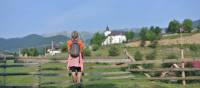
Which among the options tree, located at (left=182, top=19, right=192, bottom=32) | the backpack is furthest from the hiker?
tree, located at (left=182, top=19, right=192, bottom=32)

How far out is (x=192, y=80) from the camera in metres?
17.5

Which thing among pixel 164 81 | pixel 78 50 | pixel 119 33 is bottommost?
pixel 164 81

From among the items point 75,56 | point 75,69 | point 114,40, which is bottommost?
point 75,69

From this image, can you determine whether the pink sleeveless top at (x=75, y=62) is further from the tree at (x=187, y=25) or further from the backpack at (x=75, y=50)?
the tree at (x=187, y=25)

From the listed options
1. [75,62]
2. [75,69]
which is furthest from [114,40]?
[75,62]

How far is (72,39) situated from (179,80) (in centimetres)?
662

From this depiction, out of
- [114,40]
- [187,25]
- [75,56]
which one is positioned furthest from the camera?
[114,40]

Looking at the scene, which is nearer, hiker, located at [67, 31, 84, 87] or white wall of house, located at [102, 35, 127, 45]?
hiker, located at [67, 31, 84, 87]

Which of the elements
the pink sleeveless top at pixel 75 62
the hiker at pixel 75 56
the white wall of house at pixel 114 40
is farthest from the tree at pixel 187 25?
the pink sleeveless top at pixel 75 62

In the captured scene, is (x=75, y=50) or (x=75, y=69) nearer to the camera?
(x=75, y=50)

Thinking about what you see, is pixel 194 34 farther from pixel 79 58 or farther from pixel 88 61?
pixel 79 58

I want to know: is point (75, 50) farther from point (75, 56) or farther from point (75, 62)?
point (75, 62)

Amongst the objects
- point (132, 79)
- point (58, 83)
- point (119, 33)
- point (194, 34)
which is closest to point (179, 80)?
point (132, 79)

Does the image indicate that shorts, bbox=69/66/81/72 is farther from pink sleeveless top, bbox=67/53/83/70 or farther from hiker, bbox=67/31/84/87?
pink sleeveless top, bbox=67/53/83/70
